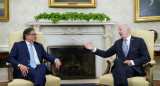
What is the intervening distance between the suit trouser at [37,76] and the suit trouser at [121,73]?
1062mm

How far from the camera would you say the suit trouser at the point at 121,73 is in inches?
136

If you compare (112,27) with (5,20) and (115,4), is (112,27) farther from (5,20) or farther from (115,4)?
(5,20)

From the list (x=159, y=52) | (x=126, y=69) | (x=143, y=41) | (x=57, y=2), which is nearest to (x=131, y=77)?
(x=126, y=69)

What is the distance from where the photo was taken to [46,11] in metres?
6.62

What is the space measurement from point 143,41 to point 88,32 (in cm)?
268

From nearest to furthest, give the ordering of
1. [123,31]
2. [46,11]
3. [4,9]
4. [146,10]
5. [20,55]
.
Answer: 1. [20,55]
2. [123,31]
3. [4,9]
4. [146,10]
5. [46,11]

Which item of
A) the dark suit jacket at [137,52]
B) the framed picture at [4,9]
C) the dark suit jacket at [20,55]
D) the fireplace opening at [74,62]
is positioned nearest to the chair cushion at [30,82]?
the dark suit jacket at [20,55]

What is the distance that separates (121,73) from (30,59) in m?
1.47

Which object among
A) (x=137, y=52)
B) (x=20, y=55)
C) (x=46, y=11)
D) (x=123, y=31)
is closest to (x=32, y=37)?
(x=20, y=55)

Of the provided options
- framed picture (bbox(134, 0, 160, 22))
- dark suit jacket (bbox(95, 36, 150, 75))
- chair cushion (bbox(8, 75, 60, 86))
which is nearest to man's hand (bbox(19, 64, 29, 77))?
chair cushion (bbox(8, 75, 60, 86))

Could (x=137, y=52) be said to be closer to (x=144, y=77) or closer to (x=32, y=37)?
(x=144, y=77)

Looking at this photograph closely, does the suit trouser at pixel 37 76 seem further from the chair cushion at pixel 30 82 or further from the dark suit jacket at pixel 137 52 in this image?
the dark suit jacket at pixel 137 52

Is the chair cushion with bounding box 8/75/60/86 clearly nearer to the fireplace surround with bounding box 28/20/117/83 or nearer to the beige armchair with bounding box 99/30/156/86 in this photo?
the beige armchair with bounding box 99/30/156/86

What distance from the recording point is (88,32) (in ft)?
21.3
